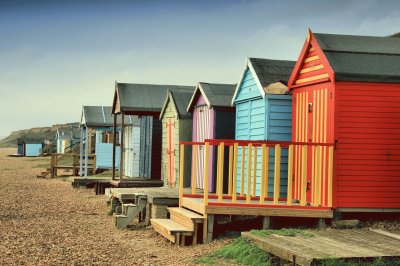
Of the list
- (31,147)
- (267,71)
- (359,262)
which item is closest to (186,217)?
(267,71)

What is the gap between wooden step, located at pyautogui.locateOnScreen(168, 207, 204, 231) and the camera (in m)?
12.0

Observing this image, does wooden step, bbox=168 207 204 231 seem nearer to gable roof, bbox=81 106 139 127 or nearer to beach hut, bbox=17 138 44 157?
gable roof, bbox=81 106 139 127

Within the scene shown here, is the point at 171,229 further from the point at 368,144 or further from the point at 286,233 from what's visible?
the point at 368,144

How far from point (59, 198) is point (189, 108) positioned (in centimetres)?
630

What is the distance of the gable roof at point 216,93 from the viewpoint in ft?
57.7

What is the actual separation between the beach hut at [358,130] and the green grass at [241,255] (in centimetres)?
220

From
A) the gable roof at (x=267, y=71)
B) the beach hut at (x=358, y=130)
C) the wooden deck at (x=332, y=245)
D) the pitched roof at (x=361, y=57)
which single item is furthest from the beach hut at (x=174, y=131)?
the wooden deck at (x=332, y=245)

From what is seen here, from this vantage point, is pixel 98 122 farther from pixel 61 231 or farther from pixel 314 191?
pixel 314 191

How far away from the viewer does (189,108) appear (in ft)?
65.3

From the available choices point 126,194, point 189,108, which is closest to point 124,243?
point 126,194

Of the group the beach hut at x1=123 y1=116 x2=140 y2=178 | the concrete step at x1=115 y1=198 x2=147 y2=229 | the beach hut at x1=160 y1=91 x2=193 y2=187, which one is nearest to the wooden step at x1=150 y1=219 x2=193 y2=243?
the concrete step at x1=115 y1=198 x2=147 y2=229

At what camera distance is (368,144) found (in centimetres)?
1225

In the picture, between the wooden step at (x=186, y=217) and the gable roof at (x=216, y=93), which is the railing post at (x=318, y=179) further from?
the gable roof at (x=216, y=93)

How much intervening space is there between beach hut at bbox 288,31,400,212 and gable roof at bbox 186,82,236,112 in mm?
5198
